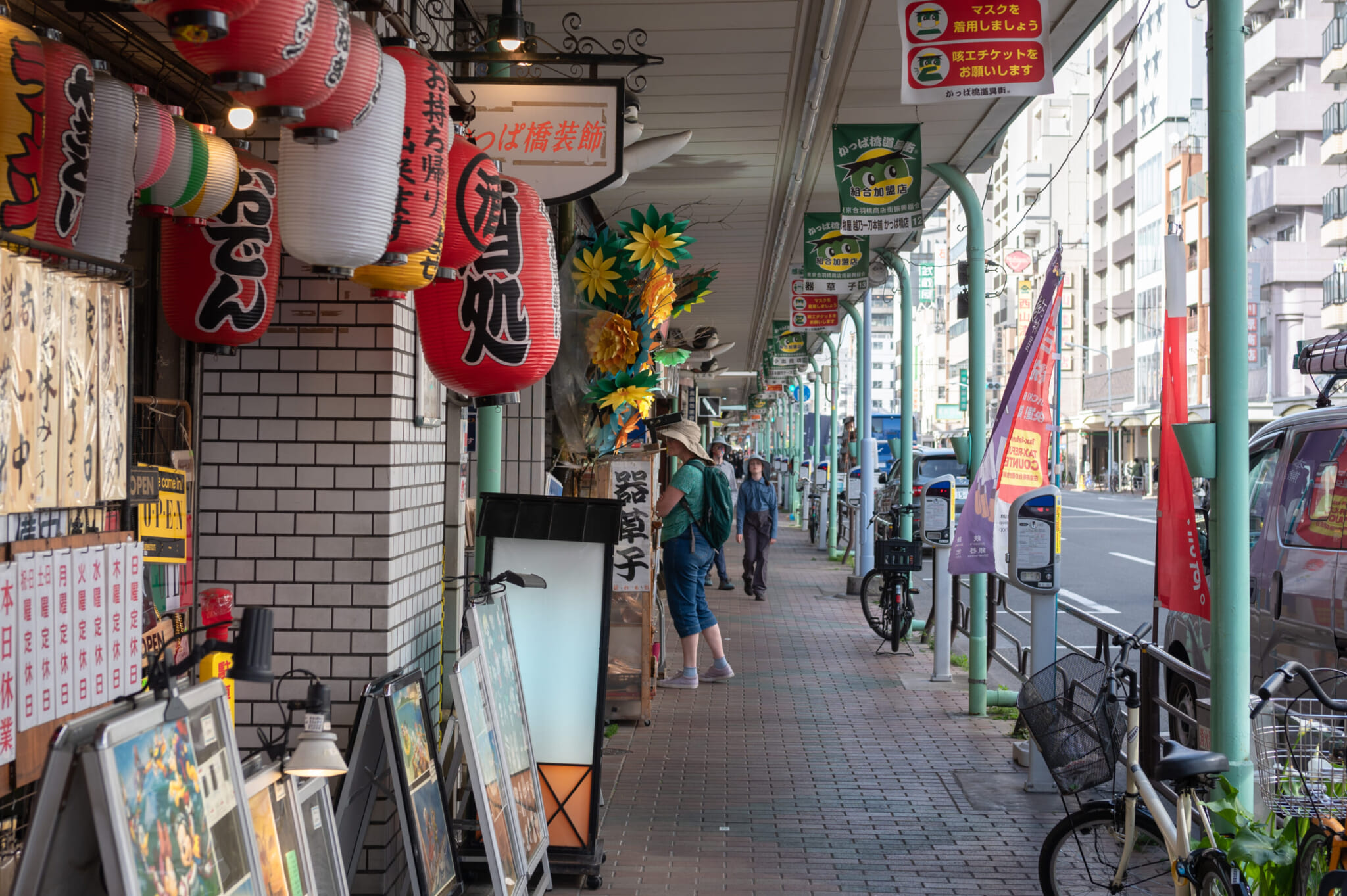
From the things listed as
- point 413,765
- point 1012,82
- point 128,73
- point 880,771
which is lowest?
point 880,771

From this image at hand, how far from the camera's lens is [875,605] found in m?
12.3

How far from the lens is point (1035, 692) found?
493cm

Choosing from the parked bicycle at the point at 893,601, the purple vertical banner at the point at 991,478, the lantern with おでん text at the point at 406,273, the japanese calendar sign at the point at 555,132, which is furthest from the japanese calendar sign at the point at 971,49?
the parked bicycle at the point at 893,601

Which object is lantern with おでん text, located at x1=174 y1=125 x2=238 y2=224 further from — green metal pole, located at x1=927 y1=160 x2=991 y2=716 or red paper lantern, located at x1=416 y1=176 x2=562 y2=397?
Answer: green metal pole, located at x1=927 y1=160 x2=991 y2=716

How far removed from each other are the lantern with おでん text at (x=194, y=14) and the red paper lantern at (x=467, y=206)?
146cm

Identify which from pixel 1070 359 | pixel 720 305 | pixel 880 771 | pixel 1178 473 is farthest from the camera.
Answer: pixel 1070 359

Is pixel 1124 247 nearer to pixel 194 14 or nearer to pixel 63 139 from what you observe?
pixel 63 139

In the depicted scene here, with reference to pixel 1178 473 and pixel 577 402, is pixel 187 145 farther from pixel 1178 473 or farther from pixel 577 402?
pixel 577 402

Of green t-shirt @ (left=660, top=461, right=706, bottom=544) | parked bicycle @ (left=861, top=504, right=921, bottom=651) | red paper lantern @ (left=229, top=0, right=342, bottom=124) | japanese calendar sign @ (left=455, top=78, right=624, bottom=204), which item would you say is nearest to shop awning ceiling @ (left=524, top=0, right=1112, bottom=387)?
japanese calendar sign @ (left=455, top=78, right=624, bottom=204)

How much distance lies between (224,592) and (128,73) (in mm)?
1883

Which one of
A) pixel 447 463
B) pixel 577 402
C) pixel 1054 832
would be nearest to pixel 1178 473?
pixel 1054 832

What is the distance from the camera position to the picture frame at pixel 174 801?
2037mm

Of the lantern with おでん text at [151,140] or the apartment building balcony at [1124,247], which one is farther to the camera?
the apartment building balcony at [1124,247]

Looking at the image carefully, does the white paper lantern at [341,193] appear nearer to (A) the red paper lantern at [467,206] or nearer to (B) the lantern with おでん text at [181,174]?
(B) the lantern with おでん text at [181,174]
